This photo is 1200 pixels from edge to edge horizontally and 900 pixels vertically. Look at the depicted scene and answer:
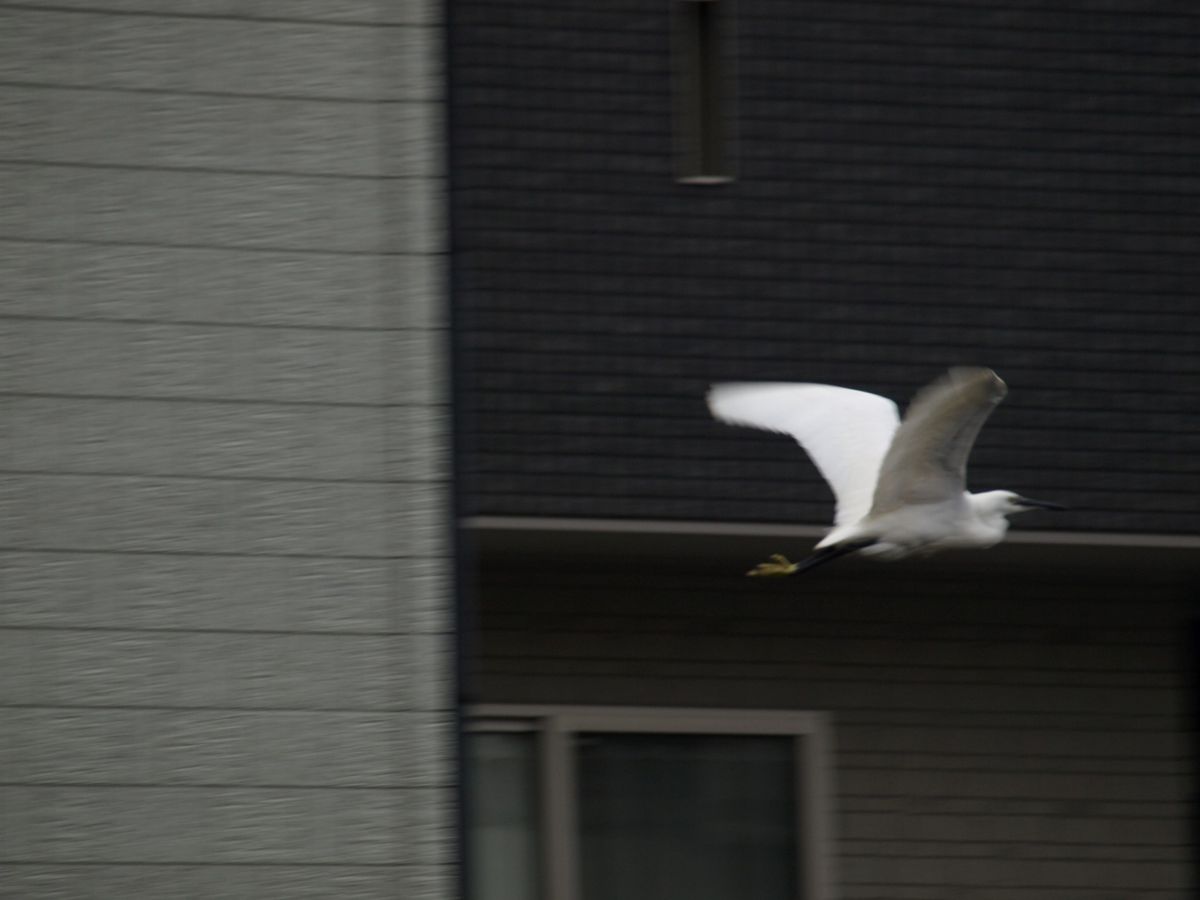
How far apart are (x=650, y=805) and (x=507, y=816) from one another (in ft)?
1.98

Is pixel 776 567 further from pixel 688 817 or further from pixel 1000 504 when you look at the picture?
pixel 688 817

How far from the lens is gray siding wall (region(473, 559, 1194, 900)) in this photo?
862 cm

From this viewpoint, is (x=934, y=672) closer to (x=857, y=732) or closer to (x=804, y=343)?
(x=857, y=732)

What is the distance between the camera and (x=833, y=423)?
7695 millimetres

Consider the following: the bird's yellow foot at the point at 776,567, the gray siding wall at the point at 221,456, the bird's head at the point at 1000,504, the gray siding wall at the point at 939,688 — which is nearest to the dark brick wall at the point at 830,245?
the bird's yellow foot at the point at 776,567

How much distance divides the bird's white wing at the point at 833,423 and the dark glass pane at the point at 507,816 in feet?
5.70

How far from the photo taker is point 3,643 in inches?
148

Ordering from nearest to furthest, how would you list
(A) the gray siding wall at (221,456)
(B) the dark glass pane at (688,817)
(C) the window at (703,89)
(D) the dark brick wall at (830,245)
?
(A) the gray siding wall at (221,456) < (D) the dark brick wall at (830,245) < (C) the window at (703,89) < (B) the dark glass pane at (688,817)

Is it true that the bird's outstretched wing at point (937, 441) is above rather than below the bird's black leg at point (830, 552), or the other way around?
above

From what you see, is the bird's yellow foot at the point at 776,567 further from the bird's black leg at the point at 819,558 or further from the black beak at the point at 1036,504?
the black beak at the point at 1036,504

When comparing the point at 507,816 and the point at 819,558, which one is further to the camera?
the point at 507,816

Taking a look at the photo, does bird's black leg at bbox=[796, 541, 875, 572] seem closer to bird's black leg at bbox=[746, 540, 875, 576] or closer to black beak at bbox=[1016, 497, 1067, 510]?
bird's black leg at bbox=[746, 540, 875, 576]

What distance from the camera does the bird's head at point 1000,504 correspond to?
24.5 feet

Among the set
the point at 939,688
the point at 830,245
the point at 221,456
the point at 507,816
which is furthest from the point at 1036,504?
the point at 221,456
